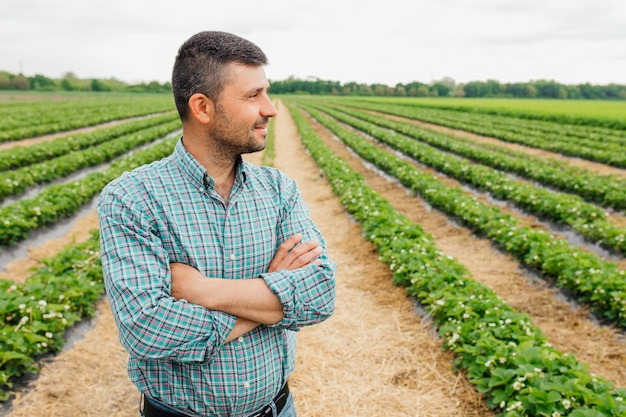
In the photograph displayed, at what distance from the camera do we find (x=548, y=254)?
22.6ft

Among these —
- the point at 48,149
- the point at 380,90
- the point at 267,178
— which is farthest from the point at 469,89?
the point at 267,178

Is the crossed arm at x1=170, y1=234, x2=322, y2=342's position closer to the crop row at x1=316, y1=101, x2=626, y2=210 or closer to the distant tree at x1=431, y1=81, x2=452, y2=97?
the crop row at x1=316, y1=101, x2=626, y2=210

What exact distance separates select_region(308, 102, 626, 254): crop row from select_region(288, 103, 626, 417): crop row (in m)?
3.22

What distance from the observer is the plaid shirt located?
1568mm

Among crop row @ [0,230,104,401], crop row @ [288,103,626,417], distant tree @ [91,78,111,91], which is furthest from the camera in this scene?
distant tree @ [91,78,111,91]

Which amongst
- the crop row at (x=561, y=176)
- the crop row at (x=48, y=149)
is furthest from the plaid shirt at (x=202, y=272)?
the crop row at (x=48, y=149)

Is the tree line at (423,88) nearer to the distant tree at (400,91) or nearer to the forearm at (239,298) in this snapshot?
the distant tree at (400,91)

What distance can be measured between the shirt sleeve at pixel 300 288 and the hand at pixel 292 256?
40mm

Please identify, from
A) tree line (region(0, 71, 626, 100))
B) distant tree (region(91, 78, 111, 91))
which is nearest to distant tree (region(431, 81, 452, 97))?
tree line (region(0, 71, 626, 100))

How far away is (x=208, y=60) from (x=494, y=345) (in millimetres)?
3524

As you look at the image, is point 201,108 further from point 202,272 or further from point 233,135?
point 202,272

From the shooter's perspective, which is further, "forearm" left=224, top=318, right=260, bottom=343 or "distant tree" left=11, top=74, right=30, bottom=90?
"distant tree" left=11, top=74, right=30, bottom=90

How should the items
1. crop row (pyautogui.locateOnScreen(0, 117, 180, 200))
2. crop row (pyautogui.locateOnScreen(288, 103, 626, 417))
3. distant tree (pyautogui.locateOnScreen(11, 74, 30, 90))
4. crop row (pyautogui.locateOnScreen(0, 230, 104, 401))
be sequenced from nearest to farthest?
crop row (pyautogui.locateOnScreen(288, 103, 626, 417)) < crop row (pyautogui.locateOnScreen(0, 230, 104, 401)) < crop row (pyautogui.locateOnScreen(0, 117, 180, 200)) < distant tree (pyautogui.locateOnScreen(11, 74, 30, 90))

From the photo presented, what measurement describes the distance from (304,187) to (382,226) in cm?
577
